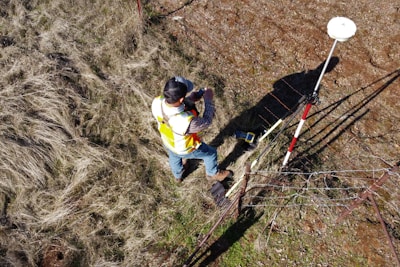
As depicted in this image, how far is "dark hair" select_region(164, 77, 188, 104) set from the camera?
2725 mm

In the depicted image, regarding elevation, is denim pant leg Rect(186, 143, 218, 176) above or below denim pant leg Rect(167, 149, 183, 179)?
above

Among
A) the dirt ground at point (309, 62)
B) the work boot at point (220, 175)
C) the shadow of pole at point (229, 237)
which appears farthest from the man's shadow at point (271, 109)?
the shadow of pole at point (229, 237)

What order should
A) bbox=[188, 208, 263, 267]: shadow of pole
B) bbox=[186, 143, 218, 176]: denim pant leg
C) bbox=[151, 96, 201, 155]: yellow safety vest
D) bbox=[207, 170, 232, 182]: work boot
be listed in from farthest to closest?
bbox=[207, 170, 232, 182]: work boot → bbox=[188, 208, 263, 267]: shadow of pole → bbox=[186, 143, 218, 176]: denim pant leg → bbox=[151, 96, 201, 155]: yellow safety vest

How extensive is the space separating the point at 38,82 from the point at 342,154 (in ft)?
15.1

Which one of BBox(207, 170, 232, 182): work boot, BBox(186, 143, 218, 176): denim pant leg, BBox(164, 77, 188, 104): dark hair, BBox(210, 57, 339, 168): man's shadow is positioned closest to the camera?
BBox(164, 77, 188, 104): dark hair

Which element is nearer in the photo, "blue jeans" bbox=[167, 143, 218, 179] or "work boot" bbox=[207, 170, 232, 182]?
"blue jeans" bbox=[167, 143, 218, 179]

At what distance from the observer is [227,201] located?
12.9ft

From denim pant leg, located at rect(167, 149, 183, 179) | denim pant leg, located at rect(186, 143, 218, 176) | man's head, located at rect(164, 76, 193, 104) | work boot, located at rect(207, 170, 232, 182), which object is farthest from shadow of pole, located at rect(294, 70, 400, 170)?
man's head, located at rect(164, 76, 193, 104)

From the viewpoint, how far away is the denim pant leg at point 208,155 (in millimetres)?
3480

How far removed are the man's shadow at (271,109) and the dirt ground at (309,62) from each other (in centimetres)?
2

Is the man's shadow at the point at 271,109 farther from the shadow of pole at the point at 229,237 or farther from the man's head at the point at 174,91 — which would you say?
the man's head at the point at 174,91

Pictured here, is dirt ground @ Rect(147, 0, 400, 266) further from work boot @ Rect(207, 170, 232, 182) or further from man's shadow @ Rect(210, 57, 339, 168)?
work boot @ Rect(207, 170, 232, 182)

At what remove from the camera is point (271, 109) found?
488 cm

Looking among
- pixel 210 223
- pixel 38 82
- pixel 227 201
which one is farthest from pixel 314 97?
pixel 38 82
